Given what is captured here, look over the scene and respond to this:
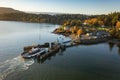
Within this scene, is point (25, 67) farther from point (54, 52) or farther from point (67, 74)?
point (54, 52)

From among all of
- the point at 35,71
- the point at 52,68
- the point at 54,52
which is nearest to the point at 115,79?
the point at 52,68

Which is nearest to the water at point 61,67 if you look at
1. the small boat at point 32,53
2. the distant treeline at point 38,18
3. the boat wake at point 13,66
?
the boat wake at point 13,66

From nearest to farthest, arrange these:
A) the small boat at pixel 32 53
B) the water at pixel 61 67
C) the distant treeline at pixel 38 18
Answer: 1. the water at pixel 61 67
2. the small boat at pixel 32 53
3. the distant treeline at pixel 38 18

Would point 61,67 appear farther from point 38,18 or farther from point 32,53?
point 38,18

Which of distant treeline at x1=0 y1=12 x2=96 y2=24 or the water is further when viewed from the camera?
distant treeline at x1=0 y1=12 x2=96 y2=24

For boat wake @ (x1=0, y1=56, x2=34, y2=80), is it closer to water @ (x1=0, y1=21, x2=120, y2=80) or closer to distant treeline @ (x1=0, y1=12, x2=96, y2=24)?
water @ (x1=0, y1=21, x2=120, y2=80)

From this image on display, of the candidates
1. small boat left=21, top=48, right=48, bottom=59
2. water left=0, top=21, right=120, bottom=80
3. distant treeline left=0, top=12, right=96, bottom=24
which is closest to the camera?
water left=0, top=21, right=120, bottom=80

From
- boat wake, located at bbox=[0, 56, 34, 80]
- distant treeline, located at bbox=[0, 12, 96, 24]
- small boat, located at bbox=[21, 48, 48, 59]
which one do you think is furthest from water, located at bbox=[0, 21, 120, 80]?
distant treeline, located at bbox=[0, 12, 96, 24]

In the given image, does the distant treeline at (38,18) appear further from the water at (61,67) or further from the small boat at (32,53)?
the water at (61,67)

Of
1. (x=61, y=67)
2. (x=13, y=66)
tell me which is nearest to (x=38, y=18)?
(x=61, y=67)

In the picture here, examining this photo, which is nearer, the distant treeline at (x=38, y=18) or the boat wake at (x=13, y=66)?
the boat wake at (x=13, y=66)
